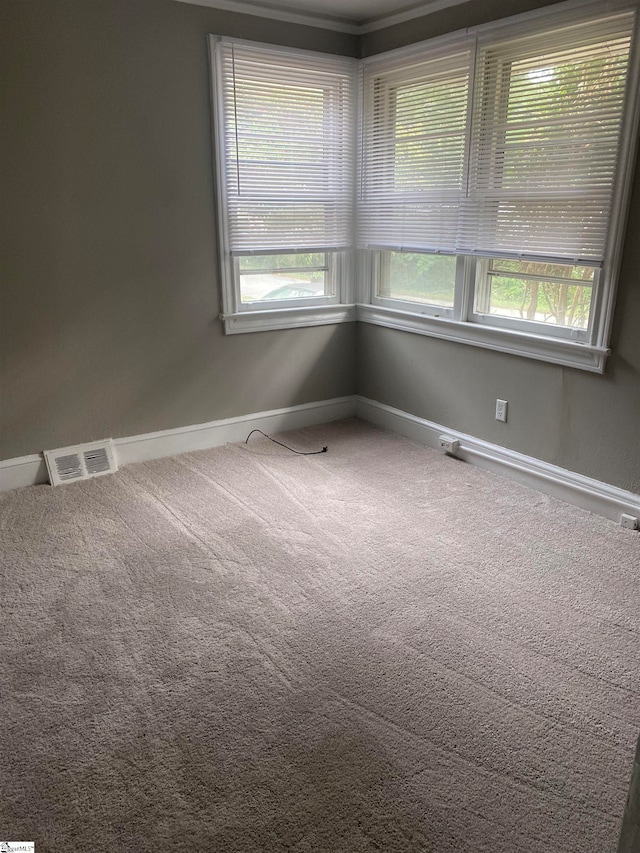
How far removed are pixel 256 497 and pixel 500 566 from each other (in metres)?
Answer: 1.29

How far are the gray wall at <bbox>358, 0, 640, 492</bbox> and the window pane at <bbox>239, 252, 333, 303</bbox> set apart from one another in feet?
1.48

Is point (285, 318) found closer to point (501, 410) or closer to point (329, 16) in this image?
point (501, 410)

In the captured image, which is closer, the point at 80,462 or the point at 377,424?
the point at 80,462

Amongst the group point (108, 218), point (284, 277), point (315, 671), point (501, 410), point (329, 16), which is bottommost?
point (315, 671)

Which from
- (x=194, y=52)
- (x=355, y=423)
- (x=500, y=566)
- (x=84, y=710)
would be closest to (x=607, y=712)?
(x=500, y=566)

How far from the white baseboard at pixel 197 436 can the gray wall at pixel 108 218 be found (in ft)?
0.22

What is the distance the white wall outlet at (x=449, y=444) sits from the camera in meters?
3.84

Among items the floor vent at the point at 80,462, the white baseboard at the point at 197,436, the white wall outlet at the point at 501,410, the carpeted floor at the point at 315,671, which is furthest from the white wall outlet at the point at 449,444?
the floor vent at the point at 80,462

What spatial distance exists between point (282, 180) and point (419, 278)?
102 cm

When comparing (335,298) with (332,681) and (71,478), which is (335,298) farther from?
(332,681)

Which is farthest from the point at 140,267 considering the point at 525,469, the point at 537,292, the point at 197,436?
the point at 525,469

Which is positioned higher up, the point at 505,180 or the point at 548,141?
the point at 548,141

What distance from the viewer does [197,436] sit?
4.02 metres

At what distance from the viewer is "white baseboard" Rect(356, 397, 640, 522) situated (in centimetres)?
307
